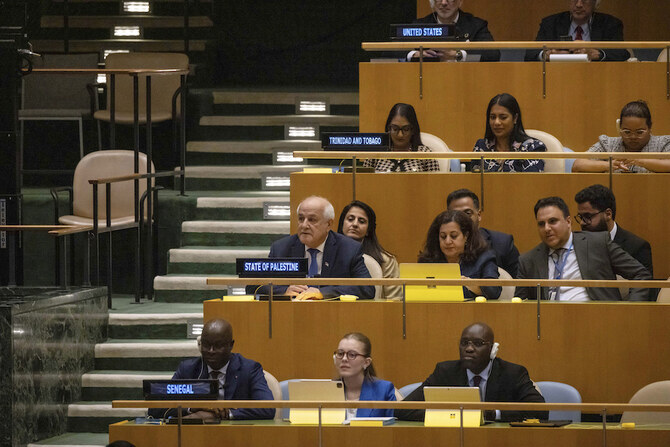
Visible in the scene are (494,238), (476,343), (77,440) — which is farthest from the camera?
(77,440)

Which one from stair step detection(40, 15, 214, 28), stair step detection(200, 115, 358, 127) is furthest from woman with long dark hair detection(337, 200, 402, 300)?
stair step detection(40, 15, 214, 28)

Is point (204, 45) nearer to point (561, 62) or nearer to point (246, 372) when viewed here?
point (561, 62)

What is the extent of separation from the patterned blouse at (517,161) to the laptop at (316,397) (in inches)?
88.6

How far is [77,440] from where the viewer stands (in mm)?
5863

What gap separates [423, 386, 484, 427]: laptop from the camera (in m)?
4.30

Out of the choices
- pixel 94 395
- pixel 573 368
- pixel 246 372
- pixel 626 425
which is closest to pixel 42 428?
pixel 94 395

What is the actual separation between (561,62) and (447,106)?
2.29 feet

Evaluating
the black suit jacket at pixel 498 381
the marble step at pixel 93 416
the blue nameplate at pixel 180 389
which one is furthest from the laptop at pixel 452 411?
the marble step at pixel 93 416

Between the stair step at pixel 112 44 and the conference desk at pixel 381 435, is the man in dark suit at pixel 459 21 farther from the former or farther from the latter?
the conference desk at pixel 381 435

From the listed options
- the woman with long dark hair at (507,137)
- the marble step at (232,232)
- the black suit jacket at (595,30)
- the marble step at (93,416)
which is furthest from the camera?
the marble step at (232,232)

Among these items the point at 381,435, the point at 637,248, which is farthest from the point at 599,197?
the point at 381,435

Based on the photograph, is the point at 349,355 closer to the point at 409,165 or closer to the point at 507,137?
the point at 409,165

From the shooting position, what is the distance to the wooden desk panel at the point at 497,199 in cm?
609

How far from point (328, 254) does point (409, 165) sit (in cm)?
101
